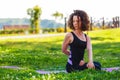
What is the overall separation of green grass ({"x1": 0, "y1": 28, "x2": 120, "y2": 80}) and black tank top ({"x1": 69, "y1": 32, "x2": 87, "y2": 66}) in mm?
623

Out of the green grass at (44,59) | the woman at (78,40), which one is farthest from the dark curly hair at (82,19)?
the green grass at (44,59)

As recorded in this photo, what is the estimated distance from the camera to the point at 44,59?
68.2 feet

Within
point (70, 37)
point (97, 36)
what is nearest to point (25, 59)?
point (70, 37)

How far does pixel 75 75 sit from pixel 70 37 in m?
1.57

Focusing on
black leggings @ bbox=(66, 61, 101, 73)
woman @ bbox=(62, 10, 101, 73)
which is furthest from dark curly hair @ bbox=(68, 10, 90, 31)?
black leggings @ bbox=(66, 61, 101, 73)

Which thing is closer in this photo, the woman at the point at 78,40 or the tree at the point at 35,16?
the woman at the point at 78,40

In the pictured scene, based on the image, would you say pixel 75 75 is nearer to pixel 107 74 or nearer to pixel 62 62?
A: pixel 107 74

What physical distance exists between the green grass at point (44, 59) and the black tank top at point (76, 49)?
62cm

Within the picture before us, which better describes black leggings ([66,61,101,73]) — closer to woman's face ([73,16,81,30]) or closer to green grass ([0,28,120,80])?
green grass ([0,28,120,80])

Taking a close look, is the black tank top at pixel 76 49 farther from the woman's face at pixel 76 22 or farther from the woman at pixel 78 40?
the woman's face at pixel 76 22

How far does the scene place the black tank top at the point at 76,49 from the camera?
39.3 ft

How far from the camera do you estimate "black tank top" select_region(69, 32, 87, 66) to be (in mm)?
11988

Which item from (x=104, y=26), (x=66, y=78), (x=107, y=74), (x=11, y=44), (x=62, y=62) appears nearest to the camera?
(x=66, y=78)

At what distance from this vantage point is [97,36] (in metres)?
42.6
